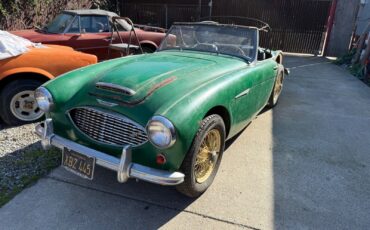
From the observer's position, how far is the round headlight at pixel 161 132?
89.7 inches

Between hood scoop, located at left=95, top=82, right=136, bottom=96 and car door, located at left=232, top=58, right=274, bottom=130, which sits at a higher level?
hood scoop, located at left=95, top=82, right=136, bottom=96

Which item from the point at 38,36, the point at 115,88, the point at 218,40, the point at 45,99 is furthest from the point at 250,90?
the point at 38,36

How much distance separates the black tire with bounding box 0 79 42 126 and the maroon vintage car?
2.20 meters

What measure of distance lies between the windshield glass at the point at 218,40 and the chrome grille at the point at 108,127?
1921mm

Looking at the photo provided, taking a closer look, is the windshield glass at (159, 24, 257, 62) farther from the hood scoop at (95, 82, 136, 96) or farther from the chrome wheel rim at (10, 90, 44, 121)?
the chrome wheel rim at (10, 90, 44, 121)

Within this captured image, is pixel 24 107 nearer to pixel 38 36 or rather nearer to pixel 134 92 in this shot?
pixel 134 92

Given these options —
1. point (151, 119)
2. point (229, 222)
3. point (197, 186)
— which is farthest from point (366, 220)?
point (151, 119)

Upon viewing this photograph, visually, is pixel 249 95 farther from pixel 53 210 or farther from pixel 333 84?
pixel 333 84

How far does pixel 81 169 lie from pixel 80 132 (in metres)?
0.33

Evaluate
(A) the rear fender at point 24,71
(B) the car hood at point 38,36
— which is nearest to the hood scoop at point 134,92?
(A) the rear fender at point 24,71

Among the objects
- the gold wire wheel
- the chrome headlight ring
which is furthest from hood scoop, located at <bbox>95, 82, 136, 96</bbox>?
the gold wire wheel

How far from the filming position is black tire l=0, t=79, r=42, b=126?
13.1 ft

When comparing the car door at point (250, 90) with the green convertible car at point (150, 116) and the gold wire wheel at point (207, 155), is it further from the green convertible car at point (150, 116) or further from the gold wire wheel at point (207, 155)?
the gold wire wheel at point (207, 155)

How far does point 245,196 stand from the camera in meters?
2.96
